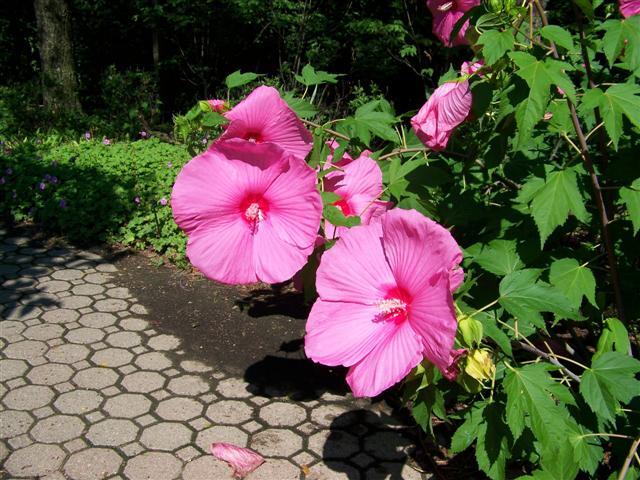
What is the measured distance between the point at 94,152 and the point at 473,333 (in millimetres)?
6558

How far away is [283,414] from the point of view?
131 inches

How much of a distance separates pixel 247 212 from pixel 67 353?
2.71m

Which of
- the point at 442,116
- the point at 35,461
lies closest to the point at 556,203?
the point at 442,116

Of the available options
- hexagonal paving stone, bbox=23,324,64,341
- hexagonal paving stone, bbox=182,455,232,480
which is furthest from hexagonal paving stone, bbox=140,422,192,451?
hexagonal paving stone, bbox=23,324,64,341

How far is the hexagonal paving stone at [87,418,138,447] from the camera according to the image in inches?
A: 121

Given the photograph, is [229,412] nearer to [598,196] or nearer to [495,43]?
[598,196]

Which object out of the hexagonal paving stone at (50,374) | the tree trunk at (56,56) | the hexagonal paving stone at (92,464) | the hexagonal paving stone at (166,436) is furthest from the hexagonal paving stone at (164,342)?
the tree trunk at (56,56)

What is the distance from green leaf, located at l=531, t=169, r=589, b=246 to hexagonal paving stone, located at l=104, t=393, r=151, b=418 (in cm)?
227

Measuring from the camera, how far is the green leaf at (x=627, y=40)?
163cm

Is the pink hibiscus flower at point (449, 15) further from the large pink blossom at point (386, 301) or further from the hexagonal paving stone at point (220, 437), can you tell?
the hexagonal paving stone at point (220, 437)

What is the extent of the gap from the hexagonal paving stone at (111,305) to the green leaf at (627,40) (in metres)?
3.58

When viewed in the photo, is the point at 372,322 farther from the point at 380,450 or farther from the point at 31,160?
the point at 31,160

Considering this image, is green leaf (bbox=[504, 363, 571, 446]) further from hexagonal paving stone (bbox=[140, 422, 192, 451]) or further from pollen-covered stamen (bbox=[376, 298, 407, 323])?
hexagonal paving stone (bbox=[140, 422, 192, 451])

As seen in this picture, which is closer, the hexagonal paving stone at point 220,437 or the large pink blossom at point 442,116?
the large pink blossom at point 442,116
